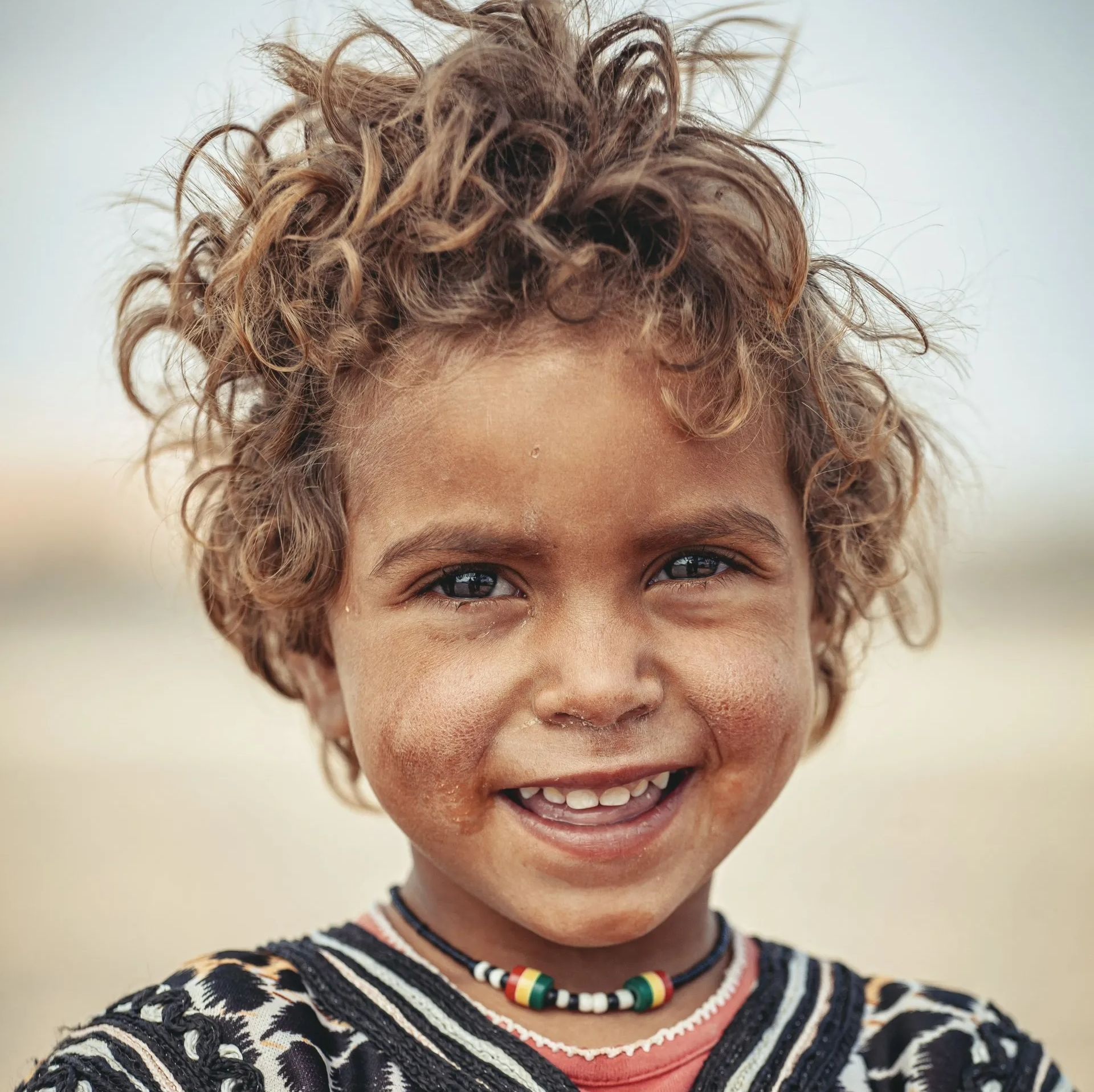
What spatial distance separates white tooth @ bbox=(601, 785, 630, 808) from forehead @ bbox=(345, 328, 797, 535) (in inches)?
12.9

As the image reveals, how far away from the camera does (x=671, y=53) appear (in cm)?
168

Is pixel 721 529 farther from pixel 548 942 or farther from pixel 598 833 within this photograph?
pixel 548 942

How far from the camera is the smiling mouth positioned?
1.62 m

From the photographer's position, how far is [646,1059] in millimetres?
1686

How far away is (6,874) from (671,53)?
4222 mm

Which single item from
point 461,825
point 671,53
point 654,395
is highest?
point 671,53

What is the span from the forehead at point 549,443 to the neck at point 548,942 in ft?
1.71

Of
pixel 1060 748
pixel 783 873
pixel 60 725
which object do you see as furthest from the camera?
pixel 60 725

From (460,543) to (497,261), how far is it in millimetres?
335

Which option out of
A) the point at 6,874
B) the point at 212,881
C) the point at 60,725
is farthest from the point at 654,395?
the point at 60,725

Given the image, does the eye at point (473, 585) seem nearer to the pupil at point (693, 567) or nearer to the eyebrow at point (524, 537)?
the eyebrow at point (524, 537)

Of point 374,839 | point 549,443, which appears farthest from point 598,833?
point 374,839

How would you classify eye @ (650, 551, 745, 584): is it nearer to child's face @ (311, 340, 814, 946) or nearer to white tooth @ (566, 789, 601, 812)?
child's face @ (311, 340, 814, 946)

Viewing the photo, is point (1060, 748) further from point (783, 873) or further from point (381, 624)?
point (381, 624)
